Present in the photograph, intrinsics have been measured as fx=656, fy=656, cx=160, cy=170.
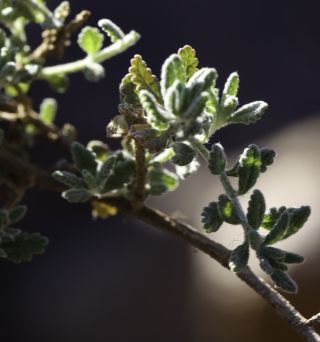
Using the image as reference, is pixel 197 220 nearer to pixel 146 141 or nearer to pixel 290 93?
pixel 290 93

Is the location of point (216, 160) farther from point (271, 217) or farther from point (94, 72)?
point (94, 72)

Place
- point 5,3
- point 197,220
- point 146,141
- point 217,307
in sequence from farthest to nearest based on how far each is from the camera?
point 197,220
point 217,307
point 5,3
point 146,141

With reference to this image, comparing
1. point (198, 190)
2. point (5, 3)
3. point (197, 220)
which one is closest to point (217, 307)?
point (197, 220)

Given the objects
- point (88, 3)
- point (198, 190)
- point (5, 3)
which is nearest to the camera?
point (5, 3)

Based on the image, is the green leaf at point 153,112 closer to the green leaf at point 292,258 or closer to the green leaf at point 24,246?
the green leaf at point 292,258

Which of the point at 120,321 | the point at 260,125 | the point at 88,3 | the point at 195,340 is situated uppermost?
the point at 88,3

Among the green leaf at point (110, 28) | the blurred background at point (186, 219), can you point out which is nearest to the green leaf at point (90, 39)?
the green leaf at point (110, 28)

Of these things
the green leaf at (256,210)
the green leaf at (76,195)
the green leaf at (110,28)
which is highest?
the green leaf at (110,28)
